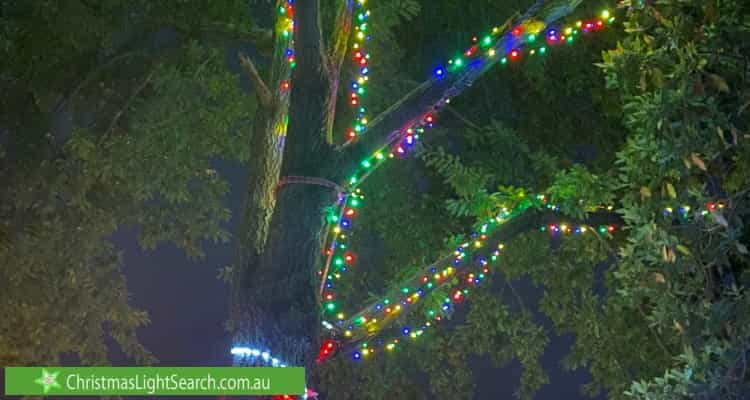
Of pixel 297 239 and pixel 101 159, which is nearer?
pixel 297 239

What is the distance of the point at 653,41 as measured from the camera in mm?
4500

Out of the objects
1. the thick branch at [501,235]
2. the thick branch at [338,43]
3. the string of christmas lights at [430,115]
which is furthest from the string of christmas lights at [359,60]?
the thick branch at [501,235]

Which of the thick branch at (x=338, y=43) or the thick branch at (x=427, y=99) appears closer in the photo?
the thick branch at (x=427, y=99)

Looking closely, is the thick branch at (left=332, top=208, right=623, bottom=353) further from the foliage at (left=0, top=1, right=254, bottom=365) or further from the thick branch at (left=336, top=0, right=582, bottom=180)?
the foliage at (left=0, top=1, right=254, bottom=365)

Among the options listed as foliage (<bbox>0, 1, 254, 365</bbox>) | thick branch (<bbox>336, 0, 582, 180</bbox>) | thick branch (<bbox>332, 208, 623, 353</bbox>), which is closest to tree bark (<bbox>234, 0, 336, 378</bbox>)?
thick branch (<bbox>336, 0, 582, 180</bbox>)

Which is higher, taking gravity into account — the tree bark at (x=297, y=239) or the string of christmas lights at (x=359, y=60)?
the string of christmas lights at (x=359, y=60)

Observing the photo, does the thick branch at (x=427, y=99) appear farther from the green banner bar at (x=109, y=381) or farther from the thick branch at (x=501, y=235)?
the green banner bar at (x=109, y=381)

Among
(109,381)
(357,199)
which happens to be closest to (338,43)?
(357,199)

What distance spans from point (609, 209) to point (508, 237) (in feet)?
2.42

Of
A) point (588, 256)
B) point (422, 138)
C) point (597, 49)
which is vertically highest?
point (597, 49)

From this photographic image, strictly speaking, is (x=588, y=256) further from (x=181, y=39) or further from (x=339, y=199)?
(x=181, y=39)

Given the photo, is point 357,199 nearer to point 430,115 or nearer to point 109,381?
point 430,115

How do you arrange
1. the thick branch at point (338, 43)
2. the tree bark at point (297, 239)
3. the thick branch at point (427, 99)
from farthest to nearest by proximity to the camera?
the thick branch at point (338, 43) < the thick branch at point (427, 99) < the tree bark at point (297, 239)

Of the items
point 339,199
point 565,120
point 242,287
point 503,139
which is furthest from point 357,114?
point 565,120
